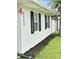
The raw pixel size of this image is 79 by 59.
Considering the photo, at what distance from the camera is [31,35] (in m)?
11.6
